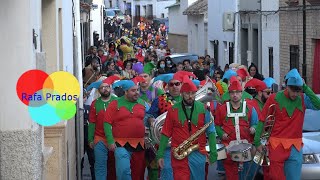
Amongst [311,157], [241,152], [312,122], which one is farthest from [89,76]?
[311,157]

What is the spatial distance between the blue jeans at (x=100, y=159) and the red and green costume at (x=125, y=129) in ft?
1.81

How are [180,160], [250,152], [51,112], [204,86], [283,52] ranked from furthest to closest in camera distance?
[283,52] < [204,86] < [250,152] < [180,160] < [51,112]

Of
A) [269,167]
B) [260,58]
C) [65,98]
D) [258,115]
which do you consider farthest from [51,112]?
[260,58]

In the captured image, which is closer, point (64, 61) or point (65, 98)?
point (65, 98)

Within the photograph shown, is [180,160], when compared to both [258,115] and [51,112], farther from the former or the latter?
[51,112]

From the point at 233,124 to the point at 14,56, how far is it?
18.5 feet

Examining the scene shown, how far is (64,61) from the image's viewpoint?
1182 centimetres

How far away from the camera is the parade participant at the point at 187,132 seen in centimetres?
1120

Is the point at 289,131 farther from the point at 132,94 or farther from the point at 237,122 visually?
the point at 132,94

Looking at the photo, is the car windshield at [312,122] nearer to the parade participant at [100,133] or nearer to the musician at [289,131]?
the musician at [289,131]

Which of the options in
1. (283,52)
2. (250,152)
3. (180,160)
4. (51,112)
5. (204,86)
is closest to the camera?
(51,112)

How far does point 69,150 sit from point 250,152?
2.44 metres

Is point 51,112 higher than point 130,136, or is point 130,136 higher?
point 51,112

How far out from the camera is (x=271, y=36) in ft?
92.7
